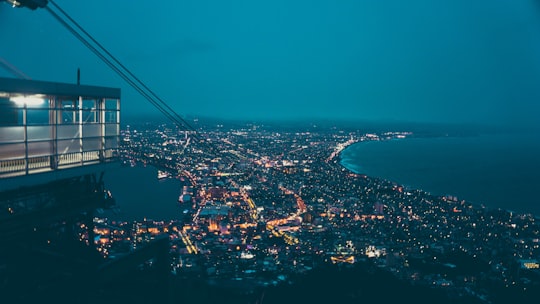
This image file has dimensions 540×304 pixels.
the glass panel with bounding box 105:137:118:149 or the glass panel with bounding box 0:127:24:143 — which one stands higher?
the glass panel with bounding box 0:127:24:143

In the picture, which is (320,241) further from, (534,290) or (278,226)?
(534,290)

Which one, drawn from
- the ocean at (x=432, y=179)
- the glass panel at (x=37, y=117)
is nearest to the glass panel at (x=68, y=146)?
the glass panel at (x=37, y=117)

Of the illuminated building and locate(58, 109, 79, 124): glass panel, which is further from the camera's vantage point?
locate(58, 109, 79, 124): glass panel

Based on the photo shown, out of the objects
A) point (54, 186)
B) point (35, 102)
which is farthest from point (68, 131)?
point (54, 186)

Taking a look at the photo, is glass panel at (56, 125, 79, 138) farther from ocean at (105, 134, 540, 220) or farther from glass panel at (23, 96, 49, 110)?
ocean at (105, 134, 540, 220)

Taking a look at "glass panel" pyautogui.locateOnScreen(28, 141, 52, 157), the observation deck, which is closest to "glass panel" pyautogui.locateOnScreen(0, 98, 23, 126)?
the observation deck

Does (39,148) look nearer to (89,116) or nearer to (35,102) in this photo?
(35,102)

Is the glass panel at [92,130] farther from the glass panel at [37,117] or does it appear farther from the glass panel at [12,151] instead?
the glass panel at [12,151]
